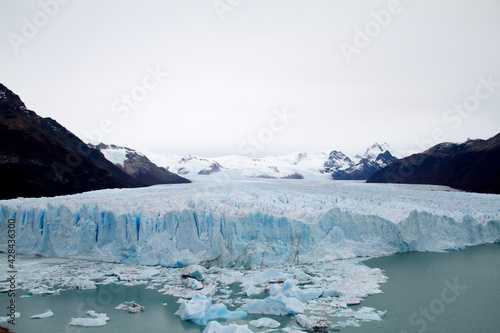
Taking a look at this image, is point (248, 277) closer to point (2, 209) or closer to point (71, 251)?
point (71, 251)

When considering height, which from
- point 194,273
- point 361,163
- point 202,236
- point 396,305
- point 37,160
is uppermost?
point 361,163

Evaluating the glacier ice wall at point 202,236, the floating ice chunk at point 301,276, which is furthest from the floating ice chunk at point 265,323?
the glacier ice wall at point 202,236

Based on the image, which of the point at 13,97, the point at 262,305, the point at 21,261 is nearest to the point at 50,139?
the point at 13,97

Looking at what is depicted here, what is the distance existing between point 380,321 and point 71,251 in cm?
1003

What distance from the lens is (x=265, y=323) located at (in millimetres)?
6273

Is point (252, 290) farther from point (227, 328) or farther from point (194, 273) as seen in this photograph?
point (227, 328)

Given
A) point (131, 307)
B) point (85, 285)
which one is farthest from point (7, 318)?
point (131, 307)

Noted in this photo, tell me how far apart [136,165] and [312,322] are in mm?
36395

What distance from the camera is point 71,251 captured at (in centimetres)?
1105

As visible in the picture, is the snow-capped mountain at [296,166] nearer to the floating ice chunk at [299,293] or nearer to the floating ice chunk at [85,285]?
the floating ice chunk at [85,285]

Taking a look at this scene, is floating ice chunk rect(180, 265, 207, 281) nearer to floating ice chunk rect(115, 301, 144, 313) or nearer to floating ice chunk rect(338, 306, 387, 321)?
floating ice chunk rect(115, 301, 144, 313)

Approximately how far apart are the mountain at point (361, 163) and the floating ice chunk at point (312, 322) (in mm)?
58716

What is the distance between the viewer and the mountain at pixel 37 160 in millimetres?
18344

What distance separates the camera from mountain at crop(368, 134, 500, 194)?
2747 cm
